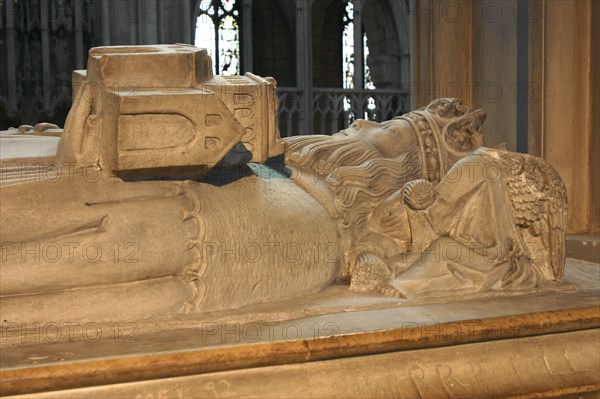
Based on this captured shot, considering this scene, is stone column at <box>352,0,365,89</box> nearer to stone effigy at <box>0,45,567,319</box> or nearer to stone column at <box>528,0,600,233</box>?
stone column at <box>528,0,600,233</box>

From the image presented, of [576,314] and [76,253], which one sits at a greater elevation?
[76,253]

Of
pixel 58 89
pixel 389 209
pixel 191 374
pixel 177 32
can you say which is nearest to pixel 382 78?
pixel 177 32

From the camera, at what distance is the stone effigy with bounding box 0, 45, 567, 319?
2.90m

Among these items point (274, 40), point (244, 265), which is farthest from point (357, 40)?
point (244, 265)

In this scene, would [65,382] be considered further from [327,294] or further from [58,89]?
[58,89]

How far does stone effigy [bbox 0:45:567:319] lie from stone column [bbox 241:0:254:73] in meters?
11.0

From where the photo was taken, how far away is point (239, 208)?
10.4 ft

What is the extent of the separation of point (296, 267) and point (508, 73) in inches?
124

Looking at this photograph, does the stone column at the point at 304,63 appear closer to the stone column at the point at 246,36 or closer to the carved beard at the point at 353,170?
the stone column at the point at 246,36

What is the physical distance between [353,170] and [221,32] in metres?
12.6

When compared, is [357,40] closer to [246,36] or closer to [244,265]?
[246,36]

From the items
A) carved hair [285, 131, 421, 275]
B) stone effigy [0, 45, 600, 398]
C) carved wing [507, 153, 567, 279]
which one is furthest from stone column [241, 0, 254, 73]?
carved wing [507, 153, 567, 279]

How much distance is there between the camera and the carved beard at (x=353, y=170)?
361 centimetres

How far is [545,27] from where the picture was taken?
552 centimetres
